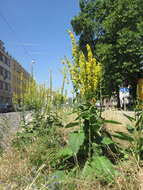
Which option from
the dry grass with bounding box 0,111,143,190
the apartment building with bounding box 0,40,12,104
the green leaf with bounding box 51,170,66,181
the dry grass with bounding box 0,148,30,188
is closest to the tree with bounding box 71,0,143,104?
the dry grass with bounding box 0,148,30,188

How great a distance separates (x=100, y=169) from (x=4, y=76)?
5981cm

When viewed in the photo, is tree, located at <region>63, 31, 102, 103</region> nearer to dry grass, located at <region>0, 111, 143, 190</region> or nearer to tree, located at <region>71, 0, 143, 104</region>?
dry grass, located at <region>0, 111, 143, 190</region>

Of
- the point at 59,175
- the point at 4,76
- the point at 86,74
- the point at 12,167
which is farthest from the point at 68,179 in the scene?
the point at 4,76

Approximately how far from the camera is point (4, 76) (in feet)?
194

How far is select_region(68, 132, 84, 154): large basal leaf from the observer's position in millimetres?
2459

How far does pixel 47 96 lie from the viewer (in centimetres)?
478

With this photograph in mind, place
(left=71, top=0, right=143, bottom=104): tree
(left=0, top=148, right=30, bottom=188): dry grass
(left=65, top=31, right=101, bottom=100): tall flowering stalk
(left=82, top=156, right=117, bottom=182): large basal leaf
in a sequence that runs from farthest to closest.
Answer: (left=71, top=0, right=143, bottom=104): tree < (left=65, top=31, right=101, bottom=100): tall flowering stalk < (left=0, top=148, right=30, bottom=188): dry grass < (left=82, top=156, right=117, bottom=182): large basal leaf

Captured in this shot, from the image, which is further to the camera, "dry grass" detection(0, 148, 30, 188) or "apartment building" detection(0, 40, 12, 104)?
"apartment building" detection(0, 40, 12, 104)

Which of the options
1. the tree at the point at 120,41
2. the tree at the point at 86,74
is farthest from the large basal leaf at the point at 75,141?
the tree at the point at 120,41

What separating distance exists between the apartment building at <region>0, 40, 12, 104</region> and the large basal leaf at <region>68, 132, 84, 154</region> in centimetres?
5592

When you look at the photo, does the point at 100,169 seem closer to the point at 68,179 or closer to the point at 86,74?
the point at 68,179

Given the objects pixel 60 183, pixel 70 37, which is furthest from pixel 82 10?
pixel 60 183

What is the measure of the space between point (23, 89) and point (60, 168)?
2.70 m

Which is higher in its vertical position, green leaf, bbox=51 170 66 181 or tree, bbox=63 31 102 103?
tree, bbox=63 31 102 103
